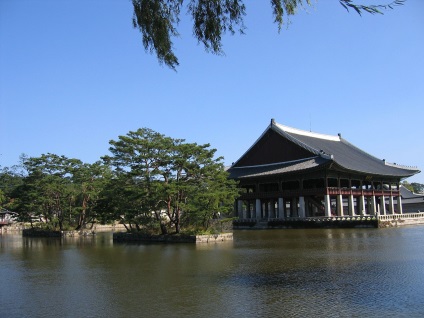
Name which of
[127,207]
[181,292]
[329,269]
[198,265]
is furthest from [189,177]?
[181,292]

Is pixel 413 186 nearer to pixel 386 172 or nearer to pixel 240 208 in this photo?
pixel 386 172

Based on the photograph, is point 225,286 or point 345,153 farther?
point 345,153

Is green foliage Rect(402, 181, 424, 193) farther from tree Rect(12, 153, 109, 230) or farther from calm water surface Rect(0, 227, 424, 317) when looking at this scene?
calm water surface Rect(0, 227, 424, 317)

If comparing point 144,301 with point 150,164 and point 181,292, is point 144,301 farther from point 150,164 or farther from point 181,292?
point 150,164

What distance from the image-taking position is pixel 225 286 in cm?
1244

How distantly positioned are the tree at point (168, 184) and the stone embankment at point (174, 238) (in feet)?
2.57

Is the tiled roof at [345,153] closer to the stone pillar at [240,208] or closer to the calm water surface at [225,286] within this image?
the stone pillar at [240,208]

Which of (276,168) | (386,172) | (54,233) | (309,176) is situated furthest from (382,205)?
(54,233)

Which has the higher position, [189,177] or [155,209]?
[189,177]

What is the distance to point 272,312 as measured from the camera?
31.4 feet

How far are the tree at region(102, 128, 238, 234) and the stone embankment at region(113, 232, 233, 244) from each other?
2.57 ft

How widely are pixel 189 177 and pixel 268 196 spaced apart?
908 inches

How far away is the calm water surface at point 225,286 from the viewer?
32.7ft

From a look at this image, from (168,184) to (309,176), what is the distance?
24.1 meters
